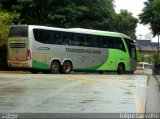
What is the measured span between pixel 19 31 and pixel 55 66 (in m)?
3.54

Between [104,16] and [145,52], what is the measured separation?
90.2 meters

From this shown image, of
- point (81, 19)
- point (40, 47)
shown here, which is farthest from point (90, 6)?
point (40, 47)

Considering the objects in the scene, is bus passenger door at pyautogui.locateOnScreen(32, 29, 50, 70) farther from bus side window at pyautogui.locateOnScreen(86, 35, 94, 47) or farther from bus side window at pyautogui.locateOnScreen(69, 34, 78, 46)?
bus side window at pyautogui.locateOnScreen(86, 35, 94, 47)

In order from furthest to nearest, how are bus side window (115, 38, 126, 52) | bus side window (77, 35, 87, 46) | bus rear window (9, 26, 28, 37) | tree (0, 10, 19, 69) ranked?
1. bus side window (115, 38, 126, 52)
2. tree (0, 10, 19, 69)
3. bus side window (77, 35, 87, 46)
4. bus rear window (9, 26, 28, 37)

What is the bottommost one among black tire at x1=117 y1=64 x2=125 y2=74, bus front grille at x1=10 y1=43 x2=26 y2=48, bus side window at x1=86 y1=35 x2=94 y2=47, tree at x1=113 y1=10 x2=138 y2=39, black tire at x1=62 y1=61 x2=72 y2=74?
black tire at x1=117 y1=64 x2=125 y2=74

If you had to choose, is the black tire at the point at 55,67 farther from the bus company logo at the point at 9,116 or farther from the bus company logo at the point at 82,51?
the bus company logo at the point at 9,116

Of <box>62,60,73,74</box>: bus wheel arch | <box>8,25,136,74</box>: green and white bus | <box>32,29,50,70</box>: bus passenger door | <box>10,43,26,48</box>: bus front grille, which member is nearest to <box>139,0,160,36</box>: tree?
<box>8,25,136,74</box>: green and white bus

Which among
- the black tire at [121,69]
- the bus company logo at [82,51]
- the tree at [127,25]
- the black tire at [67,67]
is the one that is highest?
the tree at [127,25]

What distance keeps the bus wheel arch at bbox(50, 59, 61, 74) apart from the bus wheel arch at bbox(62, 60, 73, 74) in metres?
0.35

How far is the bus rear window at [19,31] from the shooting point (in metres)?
33.4

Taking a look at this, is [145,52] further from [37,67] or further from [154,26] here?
A: [37,67]

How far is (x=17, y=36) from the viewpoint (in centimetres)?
3403

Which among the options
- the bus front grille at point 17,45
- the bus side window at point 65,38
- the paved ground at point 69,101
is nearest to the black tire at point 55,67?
the bus side window at point 65,38

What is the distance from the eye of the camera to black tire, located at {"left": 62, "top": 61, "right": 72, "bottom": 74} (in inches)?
1400
